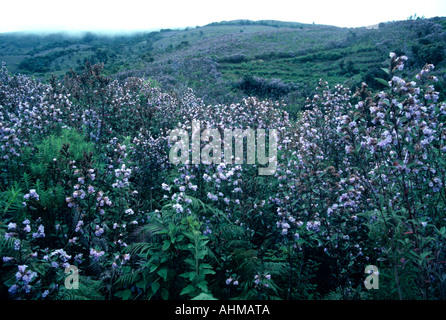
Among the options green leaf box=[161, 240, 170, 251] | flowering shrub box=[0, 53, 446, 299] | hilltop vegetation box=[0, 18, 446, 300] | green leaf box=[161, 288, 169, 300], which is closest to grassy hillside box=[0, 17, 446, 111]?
hilltop vegetation box=[0, 18, 446, 300]

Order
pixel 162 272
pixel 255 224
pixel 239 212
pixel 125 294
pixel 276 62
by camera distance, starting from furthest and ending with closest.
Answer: pixel 276 62
pixel 255 224
pixel 239 212
pixel 125 294
pixel 162 272

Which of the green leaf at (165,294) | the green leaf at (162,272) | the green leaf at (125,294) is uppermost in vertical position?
the green leaf at (162,272)

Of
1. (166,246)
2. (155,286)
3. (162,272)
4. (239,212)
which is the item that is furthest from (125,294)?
(239,212)

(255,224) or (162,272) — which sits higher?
(162,272)

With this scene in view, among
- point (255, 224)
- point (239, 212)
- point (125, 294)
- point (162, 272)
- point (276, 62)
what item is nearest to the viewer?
point (162, 272)

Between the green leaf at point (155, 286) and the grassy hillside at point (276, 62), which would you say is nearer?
the green leaf at point (155, 286)

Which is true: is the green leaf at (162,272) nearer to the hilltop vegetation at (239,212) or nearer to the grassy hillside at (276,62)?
the hilltop vegetation at (239,212)

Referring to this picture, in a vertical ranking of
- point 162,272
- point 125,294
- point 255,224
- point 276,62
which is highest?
point 276,62

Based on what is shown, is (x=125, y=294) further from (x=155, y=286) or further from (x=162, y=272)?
(x=162, y=272)

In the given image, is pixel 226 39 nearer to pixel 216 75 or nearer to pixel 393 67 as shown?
pixel 216 75

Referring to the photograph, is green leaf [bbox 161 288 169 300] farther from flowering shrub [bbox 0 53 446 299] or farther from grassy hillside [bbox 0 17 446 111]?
grassy hillside [bbox 0 17 446 111]

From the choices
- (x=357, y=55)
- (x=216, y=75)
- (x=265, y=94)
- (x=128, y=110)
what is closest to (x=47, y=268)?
(x=128, y=110)

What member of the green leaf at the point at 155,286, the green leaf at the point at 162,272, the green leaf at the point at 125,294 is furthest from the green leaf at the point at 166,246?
the green leaf at the point at 125,294

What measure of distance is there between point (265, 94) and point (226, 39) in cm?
3607
